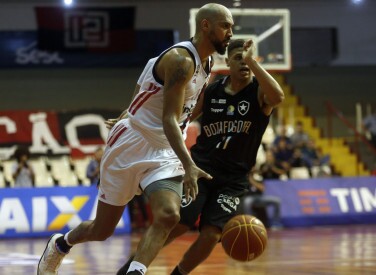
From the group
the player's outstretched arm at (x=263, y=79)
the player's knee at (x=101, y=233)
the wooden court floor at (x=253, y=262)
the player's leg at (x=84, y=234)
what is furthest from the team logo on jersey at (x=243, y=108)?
the wooden court floor at (x=253, y=262)

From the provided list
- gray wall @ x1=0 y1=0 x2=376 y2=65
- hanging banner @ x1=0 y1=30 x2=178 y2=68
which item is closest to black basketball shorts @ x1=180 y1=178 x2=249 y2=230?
hanging banner @ x1=0 y1=30 x2=178 y2=68

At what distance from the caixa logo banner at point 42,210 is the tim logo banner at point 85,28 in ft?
26.4

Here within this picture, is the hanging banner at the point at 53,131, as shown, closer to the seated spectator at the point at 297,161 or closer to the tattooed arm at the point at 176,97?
the seated spectator at the point at 297,161

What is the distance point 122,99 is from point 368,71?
26.2ft

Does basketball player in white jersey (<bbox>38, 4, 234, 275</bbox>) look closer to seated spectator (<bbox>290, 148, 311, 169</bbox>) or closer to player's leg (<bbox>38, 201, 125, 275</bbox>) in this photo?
player's leg (<bbox>38, 201, 125, 275</bbox>)

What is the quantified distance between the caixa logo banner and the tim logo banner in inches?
317

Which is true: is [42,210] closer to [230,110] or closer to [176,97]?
[230,110]

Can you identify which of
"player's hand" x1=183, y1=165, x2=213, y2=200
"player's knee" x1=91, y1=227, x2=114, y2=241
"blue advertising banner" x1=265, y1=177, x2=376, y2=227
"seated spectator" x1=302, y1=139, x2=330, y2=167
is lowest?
"blue advertising banner" x1=265, y1=177, x2=376, y2=227

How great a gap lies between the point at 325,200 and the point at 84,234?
11.1 metres

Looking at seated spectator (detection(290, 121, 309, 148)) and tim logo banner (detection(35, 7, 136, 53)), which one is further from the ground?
tim logo banner (detection(35, 7, 136, 53))

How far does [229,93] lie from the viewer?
7.40 m

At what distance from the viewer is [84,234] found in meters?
6.67

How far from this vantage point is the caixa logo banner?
585 inches

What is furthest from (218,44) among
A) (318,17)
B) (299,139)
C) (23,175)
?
(318,17)
